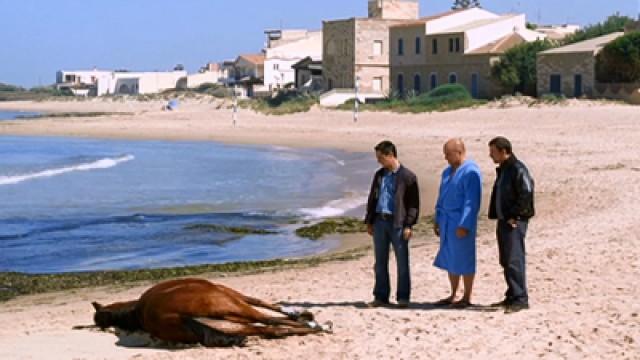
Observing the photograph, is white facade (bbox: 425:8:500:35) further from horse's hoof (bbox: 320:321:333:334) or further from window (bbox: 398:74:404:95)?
horse's hoof (bbox: 320:321:333:334)

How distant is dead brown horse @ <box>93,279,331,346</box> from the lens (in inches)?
327

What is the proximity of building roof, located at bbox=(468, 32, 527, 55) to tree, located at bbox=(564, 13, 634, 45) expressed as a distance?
2.50 metres

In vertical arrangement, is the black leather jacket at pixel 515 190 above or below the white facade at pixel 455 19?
below

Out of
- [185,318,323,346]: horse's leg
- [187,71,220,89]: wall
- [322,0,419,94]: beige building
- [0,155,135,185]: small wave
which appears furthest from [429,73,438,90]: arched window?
[187,71,220,89]: wall

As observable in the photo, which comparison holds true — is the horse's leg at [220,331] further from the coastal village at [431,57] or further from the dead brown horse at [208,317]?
the coastal village at [431,57]

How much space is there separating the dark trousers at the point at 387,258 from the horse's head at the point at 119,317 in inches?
85.1

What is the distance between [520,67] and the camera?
54.8 metres

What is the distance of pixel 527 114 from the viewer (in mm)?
44344

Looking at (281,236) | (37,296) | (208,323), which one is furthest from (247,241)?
(208,323)

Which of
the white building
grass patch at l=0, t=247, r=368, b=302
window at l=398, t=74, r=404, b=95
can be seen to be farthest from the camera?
the white building

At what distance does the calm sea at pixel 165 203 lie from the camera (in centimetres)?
1678

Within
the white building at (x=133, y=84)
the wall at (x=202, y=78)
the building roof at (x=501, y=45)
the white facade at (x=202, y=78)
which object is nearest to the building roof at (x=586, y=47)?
the building roof at (x=501, y=45)

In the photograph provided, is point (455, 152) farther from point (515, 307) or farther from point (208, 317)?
point (208, 317)

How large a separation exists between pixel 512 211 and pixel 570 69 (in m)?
42.8
